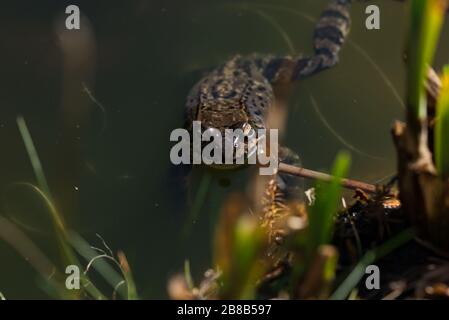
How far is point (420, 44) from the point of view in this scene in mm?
2072

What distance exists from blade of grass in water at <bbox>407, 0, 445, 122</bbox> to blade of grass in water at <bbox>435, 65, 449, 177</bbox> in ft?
0.22

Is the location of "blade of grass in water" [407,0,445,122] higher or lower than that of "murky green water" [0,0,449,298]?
higher

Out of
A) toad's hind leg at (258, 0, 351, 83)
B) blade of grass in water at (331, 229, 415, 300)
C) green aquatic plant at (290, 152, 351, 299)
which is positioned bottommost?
blade of grass in water at (331, 229, 415, 300)

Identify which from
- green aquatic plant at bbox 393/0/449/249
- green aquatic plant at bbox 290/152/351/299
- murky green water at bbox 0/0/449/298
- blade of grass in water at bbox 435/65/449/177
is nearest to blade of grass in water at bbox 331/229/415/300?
green aquatic plant at bbox 393/0/449/249

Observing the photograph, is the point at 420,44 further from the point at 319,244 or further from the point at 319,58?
the point at 319,58

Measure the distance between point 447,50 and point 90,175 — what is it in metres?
3.28

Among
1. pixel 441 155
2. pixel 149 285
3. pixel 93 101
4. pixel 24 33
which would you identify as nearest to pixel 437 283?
pixel 441 155

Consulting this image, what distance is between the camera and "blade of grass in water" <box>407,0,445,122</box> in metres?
1.97

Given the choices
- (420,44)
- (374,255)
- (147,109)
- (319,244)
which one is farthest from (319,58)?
(319,244)

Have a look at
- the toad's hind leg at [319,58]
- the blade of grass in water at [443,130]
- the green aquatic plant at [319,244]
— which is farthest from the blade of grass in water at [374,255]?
the toad's hind leg at [319,58]

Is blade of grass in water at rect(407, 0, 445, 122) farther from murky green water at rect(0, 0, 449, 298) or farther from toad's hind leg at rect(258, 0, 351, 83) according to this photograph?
toad's hind leg at rect(258, 0, 351, 83)

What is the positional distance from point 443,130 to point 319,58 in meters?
3.52

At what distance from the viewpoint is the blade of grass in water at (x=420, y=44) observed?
197cm

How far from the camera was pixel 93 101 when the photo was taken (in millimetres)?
5211
